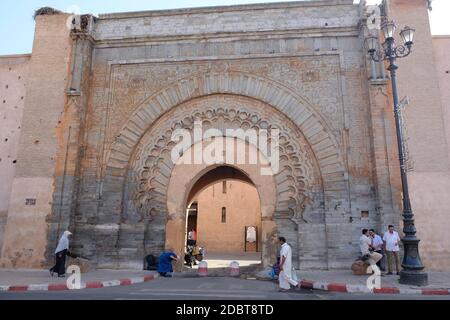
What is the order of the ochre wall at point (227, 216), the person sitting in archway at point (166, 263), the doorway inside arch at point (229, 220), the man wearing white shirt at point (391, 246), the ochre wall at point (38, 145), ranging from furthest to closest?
1. the ochre wall at point (227, 216)
2. the doorway inside arch at point (229, 220)
3. the ochre wall at point (38, 145)
4. the person sitting in archway at point (166, 263)
5. the man wearing white shirt at point (391, 246)

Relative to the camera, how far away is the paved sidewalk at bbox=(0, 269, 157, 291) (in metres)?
6.52

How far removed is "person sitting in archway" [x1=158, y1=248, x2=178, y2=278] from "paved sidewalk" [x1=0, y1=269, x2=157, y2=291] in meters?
0.24

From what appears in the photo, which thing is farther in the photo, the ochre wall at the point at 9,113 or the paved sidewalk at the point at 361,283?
the ochre wall at the point at 9,113

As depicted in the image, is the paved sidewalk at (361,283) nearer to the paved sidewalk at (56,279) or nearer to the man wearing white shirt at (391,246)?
the man wearing white shirt at (391,246)

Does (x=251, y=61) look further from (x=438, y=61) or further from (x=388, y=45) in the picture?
(x=438, y=61)

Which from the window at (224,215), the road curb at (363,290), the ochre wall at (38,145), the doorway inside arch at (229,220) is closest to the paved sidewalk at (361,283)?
the road curb at (363,290)

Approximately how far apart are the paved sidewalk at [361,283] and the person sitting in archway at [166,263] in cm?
311

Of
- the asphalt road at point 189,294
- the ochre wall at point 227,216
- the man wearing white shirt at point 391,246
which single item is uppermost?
the ochre wall at point 227,216

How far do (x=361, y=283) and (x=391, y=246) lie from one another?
176 cm

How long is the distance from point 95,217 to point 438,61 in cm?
1026

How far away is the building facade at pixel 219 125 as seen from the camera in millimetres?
9078

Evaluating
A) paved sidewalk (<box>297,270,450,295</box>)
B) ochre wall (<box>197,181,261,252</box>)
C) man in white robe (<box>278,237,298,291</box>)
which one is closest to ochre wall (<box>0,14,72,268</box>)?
man in white robe (<box>278,237,298,291</box>)

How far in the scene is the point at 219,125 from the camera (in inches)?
395

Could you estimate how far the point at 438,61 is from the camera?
9.92 m
